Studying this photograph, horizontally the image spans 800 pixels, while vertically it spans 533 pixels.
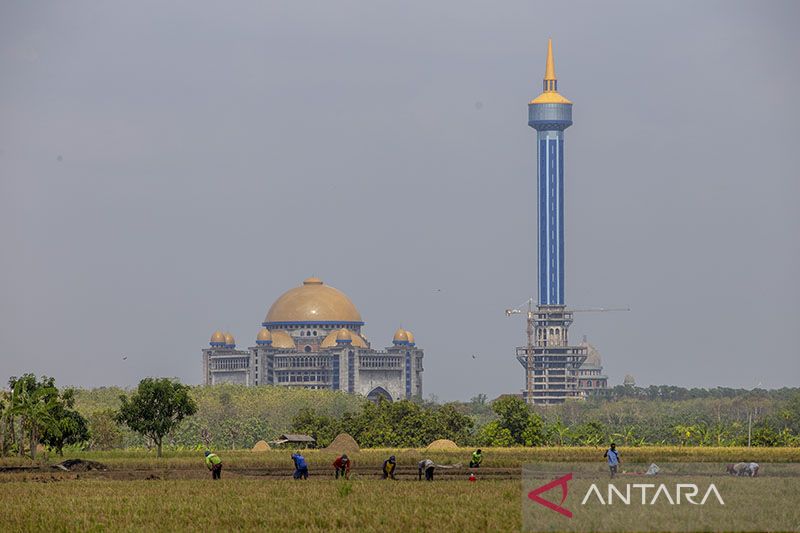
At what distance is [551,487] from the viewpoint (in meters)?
55.7

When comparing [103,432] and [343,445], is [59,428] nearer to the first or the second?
[343,445]

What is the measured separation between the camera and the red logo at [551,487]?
49.1 metres

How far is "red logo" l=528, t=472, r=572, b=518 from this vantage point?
49.1 meters

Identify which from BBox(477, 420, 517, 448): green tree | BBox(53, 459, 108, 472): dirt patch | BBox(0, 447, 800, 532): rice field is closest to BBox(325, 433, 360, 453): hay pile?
BBox(477, 420, 517, 448): green tree

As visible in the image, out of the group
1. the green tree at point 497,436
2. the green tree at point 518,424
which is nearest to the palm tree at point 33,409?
the green tree at point 497,436

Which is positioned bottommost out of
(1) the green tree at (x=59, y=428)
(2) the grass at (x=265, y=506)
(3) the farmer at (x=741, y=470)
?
(2) the grass at (x=265, y=506)

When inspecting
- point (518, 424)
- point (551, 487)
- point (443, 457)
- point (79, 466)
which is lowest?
point (79, 466)

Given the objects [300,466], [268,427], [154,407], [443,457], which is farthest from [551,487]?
[268,427]

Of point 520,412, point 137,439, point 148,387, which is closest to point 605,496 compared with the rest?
point 148,387

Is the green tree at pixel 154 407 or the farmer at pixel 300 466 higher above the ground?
the green tree at pixel 154 407

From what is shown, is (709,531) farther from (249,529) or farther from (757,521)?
(249,529)

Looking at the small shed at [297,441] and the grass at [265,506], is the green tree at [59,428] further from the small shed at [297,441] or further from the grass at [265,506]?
the grass at [265,506]

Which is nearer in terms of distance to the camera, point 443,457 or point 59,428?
point 59,428

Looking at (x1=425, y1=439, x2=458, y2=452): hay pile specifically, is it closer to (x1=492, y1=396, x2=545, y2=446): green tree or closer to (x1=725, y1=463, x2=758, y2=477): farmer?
(x1=492, y1=396, x2=545, y2=446): green tree
